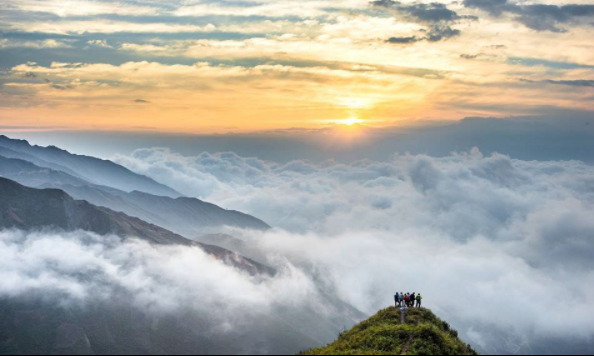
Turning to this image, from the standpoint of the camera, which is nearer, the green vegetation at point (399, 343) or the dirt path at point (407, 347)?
the dirt path at point (407, 347)

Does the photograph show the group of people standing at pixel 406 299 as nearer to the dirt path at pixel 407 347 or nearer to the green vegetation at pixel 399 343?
the green vegetation at pixel 399 343

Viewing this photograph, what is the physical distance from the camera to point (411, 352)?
6400cm

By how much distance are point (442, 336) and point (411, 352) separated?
8.42m

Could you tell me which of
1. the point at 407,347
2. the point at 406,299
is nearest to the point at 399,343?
the point at 407,347

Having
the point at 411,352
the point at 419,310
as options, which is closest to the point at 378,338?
the point at 411,352

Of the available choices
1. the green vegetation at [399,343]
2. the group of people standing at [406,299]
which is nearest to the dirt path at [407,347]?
the green vegetation at [399,343]

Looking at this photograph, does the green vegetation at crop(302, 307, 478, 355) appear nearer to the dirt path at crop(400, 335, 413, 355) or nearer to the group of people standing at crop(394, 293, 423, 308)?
the dirt path at crop(400, 335, 413, 355)

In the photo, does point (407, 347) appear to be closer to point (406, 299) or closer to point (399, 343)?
point (399, 343)

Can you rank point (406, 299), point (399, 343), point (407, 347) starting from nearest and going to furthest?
point (407, 347) < point (399, 343) < point (406, 299)

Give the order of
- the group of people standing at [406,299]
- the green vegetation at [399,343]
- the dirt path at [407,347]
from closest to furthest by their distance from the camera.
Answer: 1. the dirt path at [407,347]
2. the green vegetation at [399,343]
3. the group of people standing at [406,299]

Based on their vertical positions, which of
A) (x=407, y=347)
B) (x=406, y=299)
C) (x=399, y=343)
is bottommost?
(x=407, y=347)

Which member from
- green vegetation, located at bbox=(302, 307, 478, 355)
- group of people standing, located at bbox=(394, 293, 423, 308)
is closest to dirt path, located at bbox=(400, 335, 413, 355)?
green vegetation, located at bbox=(302, 307, 478, 355)

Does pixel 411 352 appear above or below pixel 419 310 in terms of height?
below

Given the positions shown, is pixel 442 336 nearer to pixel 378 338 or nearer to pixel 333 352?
pixel 378 338
